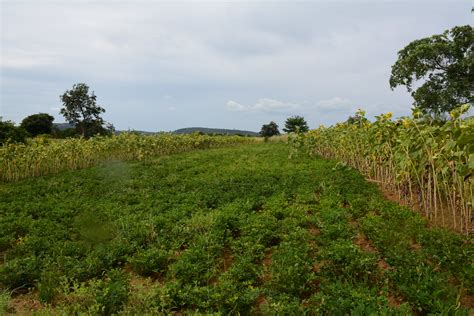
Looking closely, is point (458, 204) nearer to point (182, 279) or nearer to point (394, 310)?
point (394, 310)

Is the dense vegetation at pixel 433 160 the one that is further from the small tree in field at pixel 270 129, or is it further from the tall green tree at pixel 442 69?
the small tree in field at pixel 270 129

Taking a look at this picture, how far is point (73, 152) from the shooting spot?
15508mm

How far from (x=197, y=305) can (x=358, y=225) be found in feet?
10.7

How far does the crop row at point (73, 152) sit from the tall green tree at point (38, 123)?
29.8 meters

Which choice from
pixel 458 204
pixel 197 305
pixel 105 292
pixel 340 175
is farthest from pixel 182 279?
pixel 340 175

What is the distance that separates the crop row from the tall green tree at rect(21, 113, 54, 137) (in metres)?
29.8

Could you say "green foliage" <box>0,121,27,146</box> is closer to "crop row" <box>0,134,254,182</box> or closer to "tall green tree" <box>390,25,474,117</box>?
"crop row" <box>0,134,254,182</box>

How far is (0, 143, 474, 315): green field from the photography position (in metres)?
3.68

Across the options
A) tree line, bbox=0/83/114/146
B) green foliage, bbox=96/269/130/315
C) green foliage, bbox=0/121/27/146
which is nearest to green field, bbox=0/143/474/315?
green foliage, bbox=96/269/130/315

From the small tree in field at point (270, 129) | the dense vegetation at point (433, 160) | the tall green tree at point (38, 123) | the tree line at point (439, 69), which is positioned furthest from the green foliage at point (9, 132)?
the small tree in field at point (270, 129)

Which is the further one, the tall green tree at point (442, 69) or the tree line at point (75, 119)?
the tree line at point (75, 119)

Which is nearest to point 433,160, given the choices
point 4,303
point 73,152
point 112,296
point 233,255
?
point 233,255

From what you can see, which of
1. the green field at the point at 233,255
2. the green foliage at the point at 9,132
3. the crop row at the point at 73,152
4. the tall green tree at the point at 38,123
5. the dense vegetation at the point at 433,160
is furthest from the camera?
the tall green tree at the point at 38,123

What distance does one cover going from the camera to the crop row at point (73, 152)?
13.1 metres
